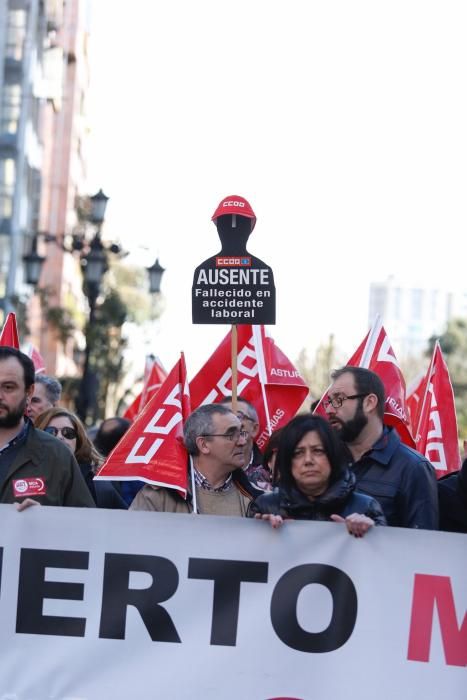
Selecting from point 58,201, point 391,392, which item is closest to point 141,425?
point 391,392

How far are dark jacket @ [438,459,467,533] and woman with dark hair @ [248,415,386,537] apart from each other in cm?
61

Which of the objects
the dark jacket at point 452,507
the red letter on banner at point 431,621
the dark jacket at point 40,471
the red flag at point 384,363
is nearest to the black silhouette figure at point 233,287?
the red flag at point 384,363

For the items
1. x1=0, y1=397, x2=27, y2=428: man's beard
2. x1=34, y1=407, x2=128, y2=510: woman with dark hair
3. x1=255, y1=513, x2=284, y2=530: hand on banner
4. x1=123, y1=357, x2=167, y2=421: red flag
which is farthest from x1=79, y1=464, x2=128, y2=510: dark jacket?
x1=123, y1=357, x2=167, y2=421: red flag

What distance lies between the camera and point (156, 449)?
21.8 ft

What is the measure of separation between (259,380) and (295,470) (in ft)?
12.7

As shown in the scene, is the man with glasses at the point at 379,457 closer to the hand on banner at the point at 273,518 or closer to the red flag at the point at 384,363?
the hand on banner at the point at 273,518

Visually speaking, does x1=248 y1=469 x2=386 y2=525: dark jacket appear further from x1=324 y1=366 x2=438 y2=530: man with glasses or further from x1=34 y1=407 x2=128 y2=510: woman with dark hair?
x1=34 y1=407 x2=128 y2=510: woman with dark hair

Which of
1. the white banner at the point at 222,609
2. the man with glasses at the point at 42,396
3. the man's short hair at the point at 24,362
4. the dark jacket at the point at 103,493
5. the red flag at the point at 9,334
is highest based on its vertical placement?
the red flag at the point at 9,334

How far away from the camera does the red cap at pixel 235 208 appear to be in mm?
7203

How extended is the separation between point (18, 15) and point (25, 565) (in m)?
36.4

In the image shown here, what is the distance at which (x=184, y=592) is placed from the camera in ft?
18.1

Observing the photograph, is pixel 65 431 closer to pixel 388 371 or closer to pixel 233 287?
pixel 233 287

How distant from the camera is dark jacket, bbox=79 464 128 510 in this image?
7.52 metres

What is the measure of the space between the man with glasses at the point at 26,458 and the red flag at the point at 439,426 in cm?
328
